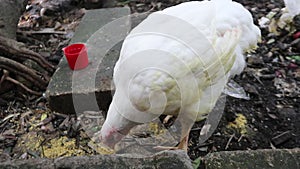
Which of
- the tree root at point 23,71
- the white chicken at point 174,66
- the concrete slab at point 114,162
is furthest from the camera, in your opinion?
the tree root at point 23,71

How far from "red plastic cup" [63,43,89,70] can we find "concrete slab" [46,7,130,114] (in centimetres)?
3

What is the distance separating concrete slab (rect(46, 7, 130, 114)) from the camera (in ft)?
7.71

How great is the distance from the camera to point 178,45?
5.92ft

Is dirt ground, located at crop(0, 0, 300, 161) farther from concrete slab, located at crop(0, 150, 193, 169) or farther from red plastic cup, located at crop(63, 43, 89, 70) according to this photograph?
concrete slab, located at crop(0, 150, 193, 169)

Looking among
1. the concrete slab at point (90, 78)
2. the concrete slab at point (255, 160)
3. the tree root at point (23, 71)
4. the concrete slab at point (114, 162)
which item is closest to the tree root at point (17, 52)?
the tree root at point (23, 71)

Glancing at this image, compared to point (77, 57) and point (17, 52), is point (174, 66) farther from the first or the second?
point (17, 52)

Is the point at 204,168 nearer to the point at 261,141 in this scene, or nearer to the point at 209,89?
the point at 209,89

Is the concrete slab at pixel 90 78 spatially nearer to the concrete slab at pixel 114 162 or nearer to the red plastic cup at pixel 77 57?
the red plastic cup at pixel 77 57

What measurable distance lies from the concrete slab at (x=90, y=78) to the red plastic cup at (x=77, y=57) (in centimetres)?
3

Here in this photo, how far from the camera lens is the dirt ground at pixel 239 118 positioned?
7.22 feet

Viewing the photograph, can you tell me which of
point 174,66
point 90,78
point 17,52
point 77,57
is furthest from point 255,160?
point 17,52

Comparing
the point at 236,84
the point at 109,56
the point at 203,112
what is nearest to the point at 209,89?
the point at 203,112

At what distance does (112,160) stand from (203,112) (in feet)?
2.33

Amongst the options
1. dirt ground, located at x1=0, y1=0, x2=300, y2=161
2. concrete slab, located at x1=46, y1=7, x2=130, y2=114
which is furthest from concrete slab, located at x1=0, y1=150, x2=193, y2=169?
concrete slab, located at x1=46, y1=7, x2=130, y2=114
